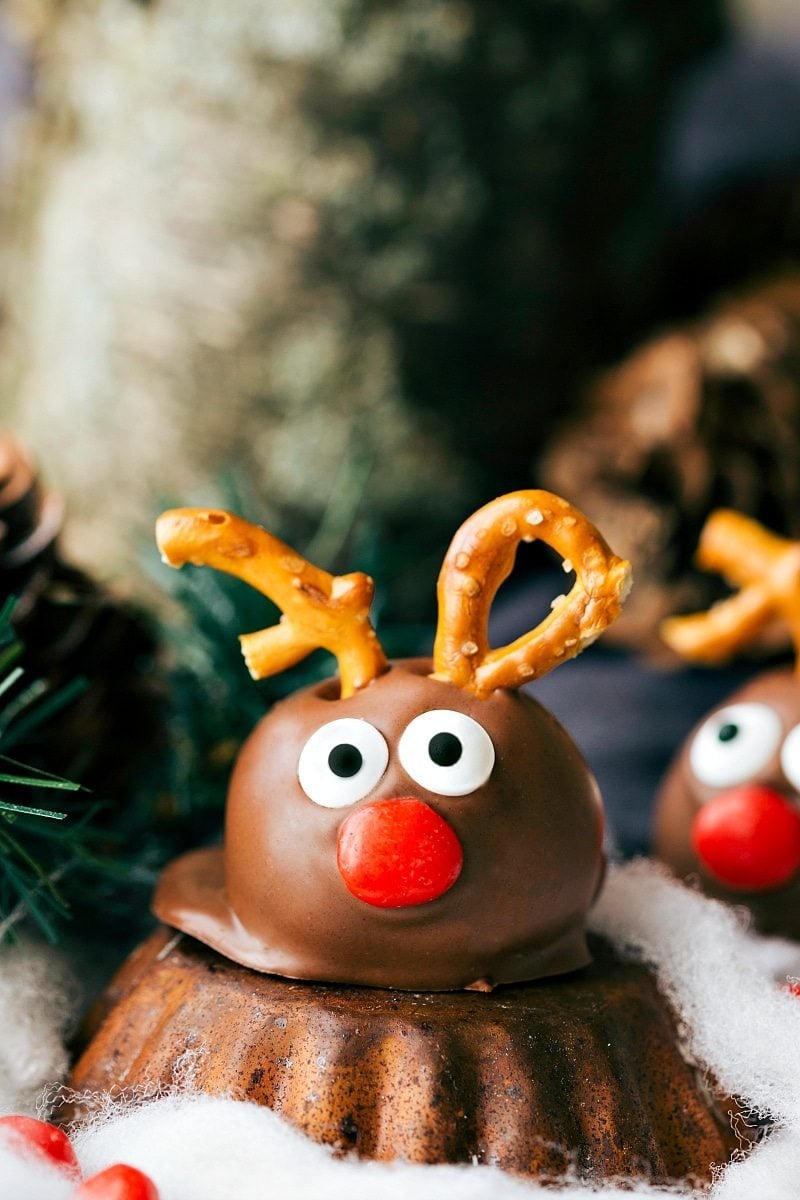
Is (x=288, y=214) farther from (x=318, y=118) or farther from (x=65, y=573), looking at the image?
(x=65, y=573)

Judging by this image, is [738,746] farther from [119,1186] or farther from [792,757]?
[119,1186]

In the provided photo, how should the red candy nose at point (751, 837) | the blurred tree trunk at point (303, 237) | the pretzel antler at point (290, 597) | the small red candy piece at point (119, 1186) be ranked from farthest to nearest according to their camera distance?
the blurred tree trunk at point (303, 237) → the red candy nose at point (751, 837) → the pretzel antler at point (290, 597) → the small red candy piece at point (119, 1186)

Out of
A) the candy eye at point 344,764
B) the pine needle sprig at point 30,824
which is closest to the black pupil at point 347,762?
the candy eye at point 344,764

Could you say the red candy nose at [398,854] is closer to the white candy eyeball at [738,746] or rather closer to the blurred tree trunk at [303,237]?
the white candy eyeball at [738,746]

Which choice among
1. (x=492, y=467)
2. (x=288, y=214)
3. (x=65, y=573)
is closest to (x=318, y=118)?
(x=288, y=214)

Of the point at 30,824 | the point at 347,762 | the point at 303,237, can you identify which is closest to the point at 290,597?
the point at 347,762
